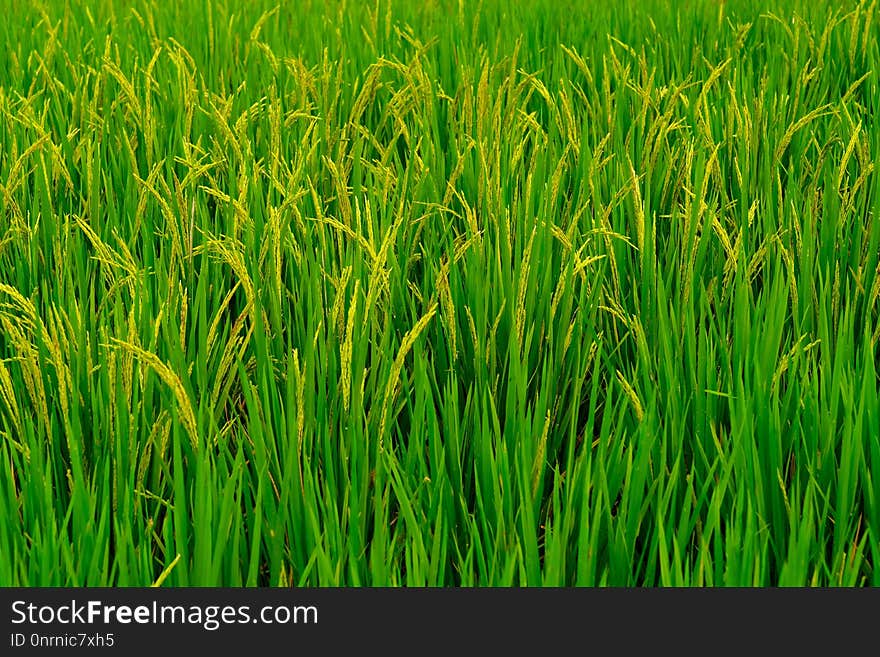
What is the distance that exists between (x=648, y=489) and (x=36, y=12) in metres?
2.94

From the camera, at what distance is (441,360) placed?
4.10 feet

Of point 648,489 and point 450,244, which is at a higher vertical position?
point 450,244

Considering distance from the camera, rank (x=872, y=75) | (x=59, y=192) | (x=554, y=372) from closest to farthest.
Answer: (x=554, y=372), (x=59, y=192), (x=872, y=75)

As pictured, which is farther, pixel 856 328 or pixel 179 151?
pixel 179 151

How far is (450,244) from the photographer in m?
1.43

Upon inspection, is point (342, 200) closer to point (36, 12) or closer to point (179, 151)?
point (179, 151)

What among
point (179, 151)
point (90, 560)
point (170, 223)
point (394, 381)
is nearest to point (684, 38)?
point (179, 151)

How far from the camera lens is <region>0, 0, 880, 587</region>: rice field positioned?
0.94 meters

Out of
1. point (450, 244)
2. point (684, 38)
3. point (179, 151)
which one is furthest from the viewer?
point (684, 38)

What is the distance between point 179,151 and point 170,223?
2.02 feet

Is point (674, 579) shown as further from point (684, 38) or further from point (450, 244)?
point (684, 38)

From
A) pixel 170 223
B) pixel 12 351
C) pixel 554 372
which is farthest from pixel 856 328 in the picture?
pixel 12 351

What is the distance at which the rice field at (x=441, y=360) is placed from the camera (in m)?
0.94

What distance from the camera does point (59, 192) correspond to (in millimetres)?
1739
